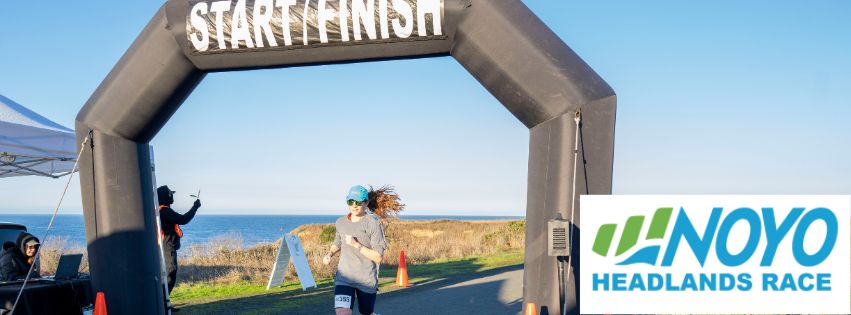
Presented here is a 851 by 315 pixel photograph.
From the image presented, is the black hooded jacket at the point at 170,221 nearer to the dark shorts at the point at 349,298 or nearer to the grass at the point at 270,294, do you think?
the grass at the point at 270,294

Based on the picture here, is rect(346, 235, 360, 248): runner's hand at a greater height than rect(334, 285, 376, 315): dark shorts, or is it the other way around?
rect(346, 235, 360, 248): runner's hand

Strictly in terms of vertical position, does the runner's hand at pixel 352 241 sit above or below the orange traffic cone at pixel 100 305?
above

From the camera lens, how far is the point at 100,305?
8.34 m

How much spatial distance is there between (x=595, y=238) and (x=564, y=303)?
3.38 ft

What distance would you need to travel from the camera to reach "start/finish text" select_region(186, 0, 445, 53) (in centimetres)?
800

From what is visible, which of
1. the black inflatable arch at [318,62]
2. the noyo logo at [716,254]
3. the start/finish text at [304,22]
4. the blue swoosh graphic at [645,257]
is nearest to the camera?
the noyo logo at [716,254]

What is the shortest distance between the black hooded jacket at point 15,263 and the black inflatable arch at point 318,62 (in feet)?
3.03

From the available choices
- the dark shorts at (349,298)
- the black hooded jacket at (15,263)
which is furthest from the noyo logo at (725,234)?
the black hooded jacket at (15,263)

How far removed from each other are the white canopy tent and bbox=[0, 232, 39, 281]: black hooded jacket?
263 cm

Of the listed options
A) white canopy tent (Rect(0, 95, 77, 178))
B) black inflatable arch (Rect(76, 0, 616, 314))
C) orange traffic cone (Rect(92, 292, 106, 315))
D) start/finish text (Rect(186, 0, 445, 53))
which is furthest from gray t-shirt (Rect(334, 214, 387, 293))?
white canopy tent (Rect(0, 95, 77, 178))

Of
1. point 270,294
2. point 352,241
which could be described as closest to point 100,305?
point 352,241

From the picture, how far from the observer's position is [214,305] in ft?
39.6

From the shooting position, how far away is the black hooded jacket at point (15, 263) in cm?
905

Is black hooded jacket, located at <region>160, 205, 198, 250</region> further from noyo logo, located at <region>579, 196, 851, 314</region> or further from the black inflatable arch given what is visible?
noyo logo, located at <region>579, 196, 851, 314</region>
